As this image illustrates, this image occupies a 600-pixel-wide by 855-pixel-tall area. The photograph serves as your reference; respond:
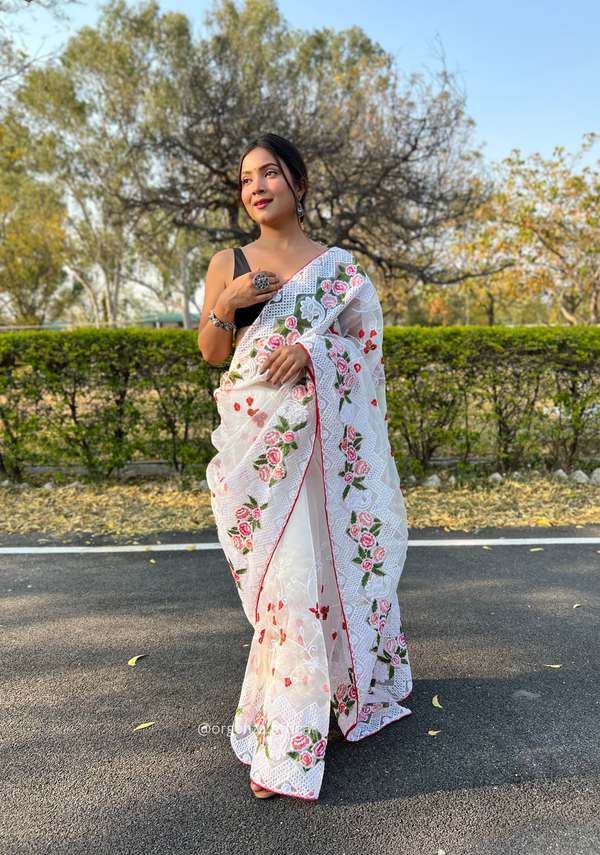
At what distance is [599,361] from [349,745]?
4.96 m

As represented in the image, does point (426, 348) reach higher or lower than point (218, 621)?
higher

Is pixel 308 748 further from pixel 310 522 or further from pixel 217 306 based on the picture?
pixel 217 306

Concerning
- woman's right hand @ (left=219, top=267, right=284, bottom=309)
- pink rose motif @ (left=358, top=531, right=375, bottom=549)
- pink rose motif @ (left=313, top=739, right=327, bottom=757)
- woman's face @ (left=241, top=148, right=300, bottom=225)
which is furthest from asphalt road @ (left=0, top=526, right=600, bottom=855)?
woman's face @ (left=241, top=148, right=300, bottom=225)

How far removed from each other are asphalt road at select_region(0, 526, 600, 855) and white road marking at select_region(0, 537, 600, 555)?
0.62 m

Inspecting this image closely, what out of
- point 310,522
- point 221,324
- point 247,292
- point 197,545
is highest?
point 247,292

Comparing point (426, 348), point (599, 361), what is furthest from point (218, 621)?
point (599, 361)

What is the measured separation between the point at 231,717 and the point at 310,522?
0.93 meters

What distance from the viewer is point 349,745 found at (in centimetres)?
232

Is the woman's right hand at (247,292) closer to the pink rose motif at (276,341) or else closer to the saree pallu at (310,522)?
the saree pallu at (310,522)

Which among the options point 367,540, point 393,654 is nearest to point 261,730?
point 393,654

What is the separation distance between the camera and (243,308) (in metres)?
2.33

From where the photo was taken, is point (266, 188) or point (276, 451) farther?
point (266, 188)

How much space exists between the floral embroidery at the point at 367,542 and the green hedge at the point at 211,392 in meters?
3.70

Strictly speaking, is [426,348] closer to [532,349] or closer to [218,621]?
[532,349]
